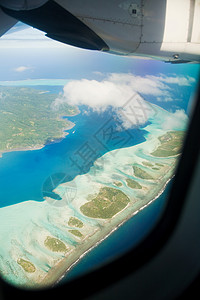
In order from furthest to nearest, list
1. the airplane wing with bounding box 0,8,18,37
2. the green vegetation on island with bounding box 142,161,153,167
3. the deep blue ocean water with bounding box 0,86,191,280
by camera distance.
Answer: the green vegetation on island with bounding box 142,161,153,167, the deep blue ocean water with bounding box 0,86,191,280, the airplane wing with bounding box 0,8,18,37

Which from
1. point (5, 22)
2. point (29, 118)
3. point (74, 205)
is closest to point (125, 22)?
point (5, 22)

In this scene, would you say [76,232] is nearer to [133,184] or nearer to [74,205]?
[74,205]

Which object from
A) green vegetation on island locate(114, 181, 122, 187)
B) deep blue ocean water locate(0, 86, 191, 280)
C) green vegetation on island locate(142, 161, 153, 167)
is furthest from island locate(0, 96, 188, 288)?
deep blue ocean water locate(0, 86, 191, 280)

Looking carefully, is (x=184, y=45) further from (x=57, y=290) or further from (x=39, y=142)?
(x=39, y=142)

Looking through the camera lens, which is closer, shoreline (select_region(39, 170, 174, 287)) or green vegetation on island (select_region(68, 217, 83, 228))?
shoreline (select_region(39, 170, 174, 287))

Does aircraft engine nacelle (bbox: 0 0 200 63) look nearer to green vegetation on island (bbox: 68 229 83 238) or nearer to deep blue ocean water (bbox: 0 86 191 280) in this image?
deep blue ocean water (bbox: 0 86 191 280)

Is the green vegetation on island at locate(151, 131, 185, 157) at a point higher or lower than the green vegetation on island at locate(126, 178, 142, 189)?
higher

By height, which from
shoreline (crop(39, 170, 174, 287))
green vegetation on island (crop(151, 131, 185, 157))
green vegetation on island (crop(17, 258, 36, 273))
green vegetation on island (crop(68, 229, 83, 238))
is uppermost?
green vegetation on island (crop(151, 131, 185, 157))
